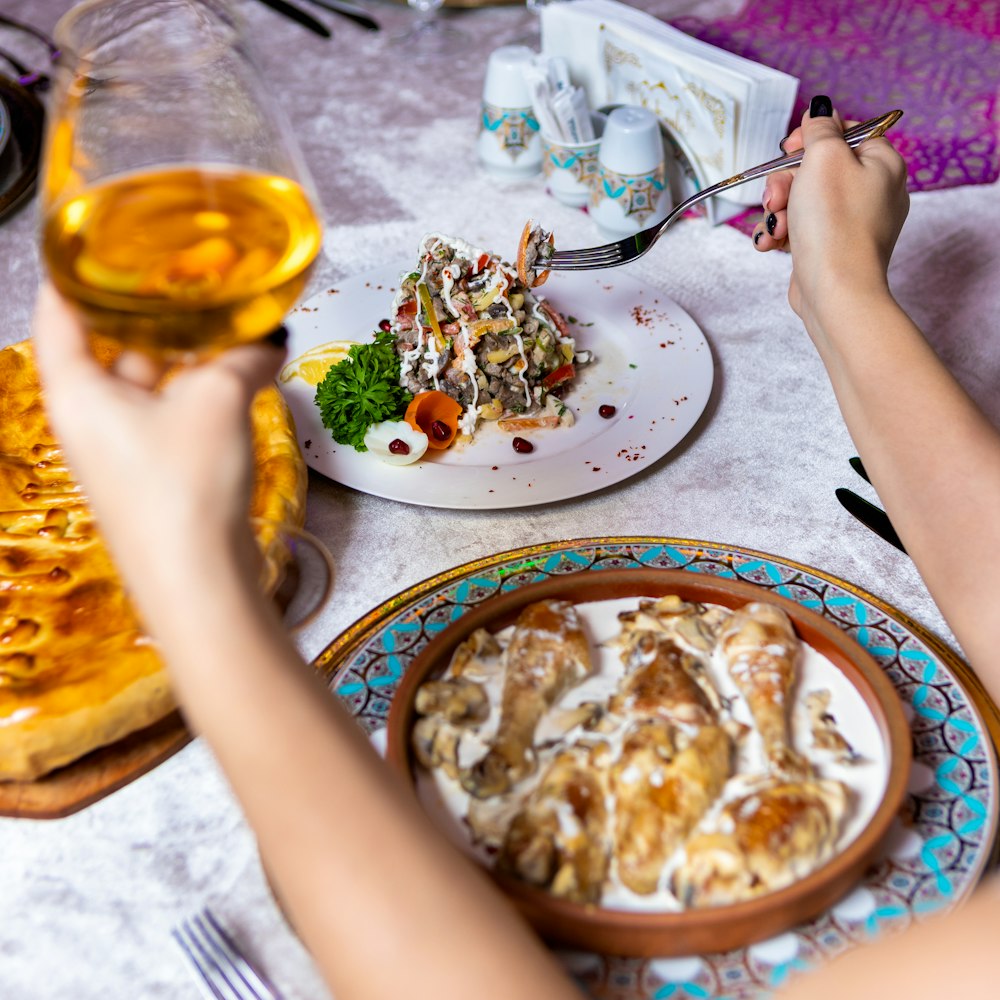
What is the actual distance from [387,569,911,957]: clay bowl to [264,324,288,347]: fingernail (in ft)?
0.91

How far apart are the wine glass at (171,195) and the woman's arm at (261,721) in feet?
0.19

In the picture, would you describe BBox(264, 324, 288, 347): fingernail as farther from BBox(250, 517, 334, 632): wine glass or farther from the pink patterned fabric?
the pink patterned fabric

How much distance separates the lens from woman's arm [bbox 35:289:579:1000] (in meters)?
0.64

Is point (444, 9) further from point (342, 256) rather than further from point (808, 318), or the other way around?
point (808, 318)

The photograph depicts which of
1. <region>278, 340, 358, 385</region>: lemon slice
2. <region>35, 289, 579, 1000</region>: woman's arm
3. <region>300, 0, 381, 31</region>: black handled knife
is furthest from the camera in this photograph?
<region>300, 0, 381, 31</region>: black handled knife

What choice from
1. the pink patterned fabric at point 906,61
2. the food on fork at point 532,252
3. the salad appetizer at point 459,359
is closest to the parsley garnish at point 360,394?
the salad appetizer at point 459,359

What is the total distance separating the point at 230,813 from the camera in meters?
0.95

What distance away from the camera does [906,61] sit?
231 cm

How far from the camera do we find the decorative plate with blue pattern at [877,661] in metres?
0.73

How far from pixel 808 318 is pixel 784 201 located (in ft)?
0.60

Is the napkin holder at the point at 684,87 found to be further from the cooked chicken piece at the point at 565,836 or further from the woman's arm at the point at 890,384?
the cooked chicken piece at the point at 565,836

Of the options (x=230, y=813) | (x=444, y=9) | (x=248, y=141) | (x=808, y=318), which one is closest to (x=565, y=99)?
(x=808, y=318)

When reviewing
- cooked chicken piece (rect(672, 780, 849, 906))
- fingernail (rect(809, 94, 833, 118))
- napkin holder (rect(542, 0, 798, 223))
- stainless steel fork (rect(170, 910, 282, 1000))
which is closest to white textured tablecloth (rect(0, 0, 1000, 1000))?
stainless steel fork (rect(170, 910, 282, 1000))

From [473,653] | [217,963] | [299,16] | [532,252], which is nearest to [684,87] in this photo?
[532,252]
